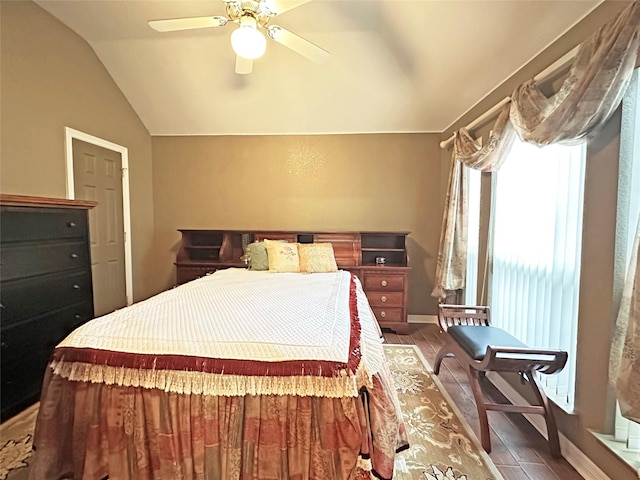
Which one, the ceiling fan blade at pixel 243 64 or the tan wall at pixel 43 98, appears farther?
the tan wall at pixel 43 98

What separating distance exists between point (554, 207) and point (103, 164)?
3964 millimetres

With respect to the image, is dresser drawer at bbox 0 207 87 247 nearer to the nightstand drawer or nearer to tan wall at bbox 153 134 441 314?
the nightstand drawer

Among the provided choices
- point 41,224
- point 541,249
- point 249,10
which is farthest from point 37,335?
point 541,249

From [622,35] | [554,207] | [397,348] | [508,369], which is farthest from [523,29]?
[397,348]

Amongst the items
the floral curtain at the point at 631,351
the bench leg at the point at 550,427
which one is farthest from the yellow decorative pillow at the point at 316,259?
the floral curtain at the point at 631,351

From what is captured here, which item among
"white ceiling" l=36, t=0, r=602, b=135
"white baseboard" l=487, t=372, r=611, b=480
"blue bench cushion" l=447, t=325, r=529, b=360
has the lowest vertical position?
"white baseboard" l=487, t=372, r=611, b=480

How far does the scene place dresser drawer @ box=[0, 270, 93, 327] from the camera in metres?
1.90

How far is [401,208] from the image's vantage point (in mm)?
4031

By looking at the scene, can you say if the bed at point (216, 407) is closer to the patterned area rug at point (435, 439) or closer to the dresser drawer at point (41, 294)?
the patterned area rug at point (435, 439)

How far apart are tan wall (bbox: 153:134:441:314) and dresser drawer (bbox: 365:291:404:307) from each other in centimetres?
50

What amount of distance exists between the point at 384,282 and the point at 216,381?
2611mm

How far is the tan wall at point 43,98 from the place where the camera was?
92.4 inches

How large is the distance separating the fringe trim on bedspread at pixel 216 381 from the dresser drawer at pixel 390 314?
2450 mm

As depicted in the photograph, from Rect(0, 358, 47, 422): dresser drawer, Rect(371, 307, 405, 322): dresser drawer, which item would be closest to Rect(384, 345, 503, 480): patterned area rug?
Rect(371, 307, 405, 322): dresser drawer
